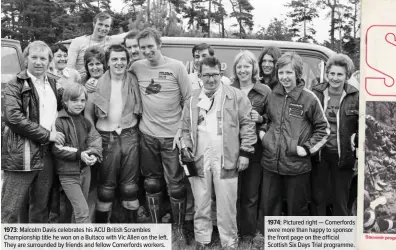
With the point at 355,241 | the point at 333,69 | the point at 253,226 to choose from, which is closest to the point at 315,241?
the point at 355,241

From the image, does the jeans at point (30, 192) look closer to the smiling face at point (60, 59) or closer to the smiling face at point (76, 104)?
the smiling face at point (76, 104)

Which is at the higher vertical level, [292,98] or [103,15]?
[103,15]

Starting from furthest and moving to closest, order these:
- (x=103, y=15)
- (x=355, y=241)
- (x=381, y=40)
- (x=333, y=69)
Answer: (x=103, y=15) → (x=333, y=69) → (x=355, y=241) → (x=381, y=40)

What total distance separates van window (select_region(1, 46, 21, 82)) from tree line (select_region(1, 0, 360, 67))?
13 cm

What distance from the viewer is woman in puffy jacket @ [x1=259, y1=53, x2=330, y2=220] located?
3139 millimetres

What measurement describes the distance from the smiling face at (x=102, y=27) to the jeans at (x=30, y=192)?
103 centimetres

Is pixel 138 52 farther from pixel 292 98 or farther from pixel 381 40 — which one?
pixel 381 40

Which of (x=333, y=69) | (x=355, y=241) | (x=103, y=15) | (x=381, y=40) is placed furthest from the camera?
(x=103, y=15)

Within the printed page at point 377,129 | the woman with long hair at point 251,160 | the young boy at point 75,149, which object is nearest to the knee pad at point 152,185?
the young boy at point 75,149

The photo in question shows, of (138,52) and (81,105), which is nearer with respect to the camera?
(81,105)

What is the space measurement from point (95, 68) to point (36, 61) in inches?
19.0

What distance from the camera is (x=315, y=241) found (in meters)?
3.09

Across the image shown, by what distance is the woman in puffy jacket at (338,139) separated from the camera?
127 inches

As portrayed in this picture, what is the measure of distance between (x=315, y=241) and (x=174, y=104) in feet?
4.19
